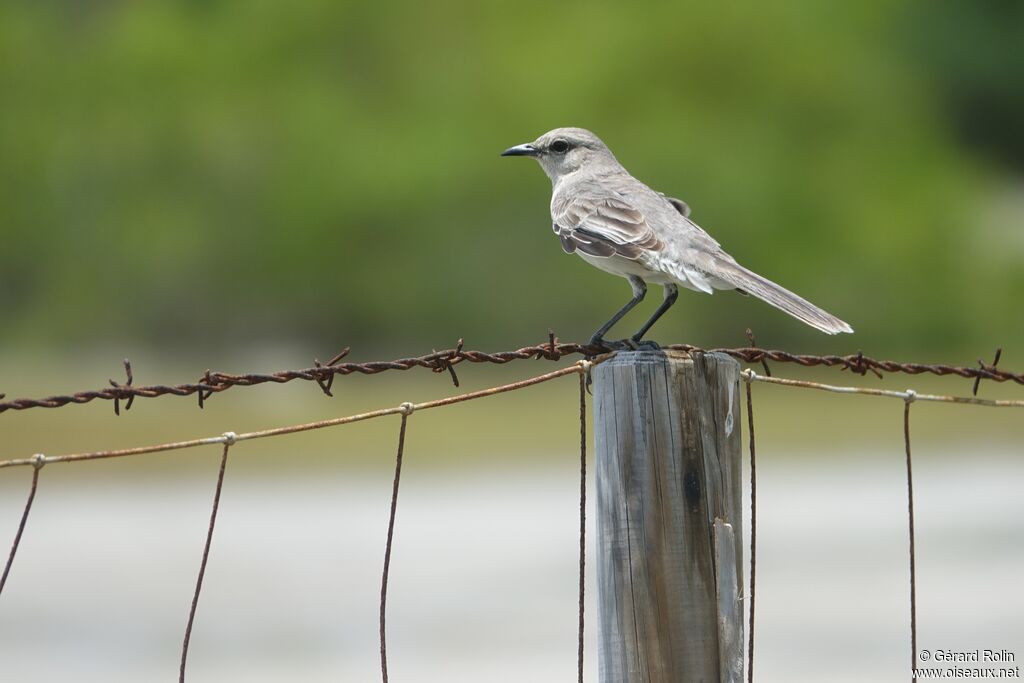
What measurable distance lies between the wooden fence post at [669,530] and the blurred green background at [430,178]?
30132mm

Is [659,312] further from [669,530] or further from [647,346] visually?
[669,530]

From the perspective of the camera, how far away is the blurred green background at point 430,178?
36438 millimetres

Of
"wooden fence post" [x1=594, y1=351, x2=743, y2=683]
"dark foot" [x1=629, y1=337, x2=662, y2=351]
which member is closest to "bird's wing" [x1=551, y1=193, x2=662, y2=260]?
"dark foot" [x1=629, y1=337, x2=662, y2=351]

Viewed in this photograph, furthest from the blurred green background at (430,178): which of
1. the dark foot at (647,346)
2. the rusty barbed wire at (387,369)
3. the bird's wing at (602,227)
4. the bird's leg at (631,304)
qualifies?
the dark foot at (647,346)

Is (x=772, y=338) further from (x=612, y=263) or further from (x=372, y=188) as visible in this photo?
(x=612, y=263)

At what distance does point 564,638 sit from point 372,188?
27.9 meters

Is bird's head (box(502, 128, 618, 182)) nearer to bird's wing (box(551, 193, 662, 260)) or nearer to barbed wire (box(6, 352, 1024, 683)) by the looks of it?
bird's wing (box(551, 193, 662, 260))

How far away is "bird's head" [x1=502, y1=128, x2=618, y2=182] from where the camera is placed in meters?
7.36

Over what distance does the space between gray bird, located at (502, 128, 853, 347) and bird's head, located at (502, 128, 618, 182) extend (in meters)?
0.27

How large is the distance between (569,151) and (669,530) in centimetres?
422

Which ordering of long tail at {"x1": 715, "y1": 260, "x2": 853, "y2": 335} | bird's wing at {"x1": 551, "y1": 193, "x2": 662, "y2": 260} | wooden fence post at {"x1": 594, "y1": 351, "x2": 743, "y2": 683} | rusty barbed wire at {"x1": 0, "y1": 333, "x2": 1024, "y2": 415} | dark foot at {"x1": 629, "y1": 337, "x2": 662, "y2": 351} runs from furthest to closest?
bird's wing at {"x1": 551, "y1": 193, "x2": 662, "y2": 260}
long tail at {"x1": 715, "y1": 260, "x2": 853, "y2": 335}
rusty barbed wire at {"x1": 0, "y1": 333, "x2": 1024, "y2": 415}
dark foot at {"x1": 629, "y1": 337, "x2": 662, "y2": 351}
wooden fence post at {"x1": 594, "y1": 351, "x2": 743, "y2": 683}

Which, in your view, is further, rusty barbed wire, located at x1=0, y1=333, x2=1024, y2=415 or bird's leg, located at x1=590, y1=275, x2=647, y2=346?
bird's leg, located at x1=590, y1=275, x2=647, y2=346

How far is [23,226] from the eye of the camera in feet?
126

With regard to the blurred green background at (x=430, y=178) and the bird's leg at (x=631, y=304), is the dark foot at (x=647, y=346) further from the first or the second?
the blurred green background at (x=430, y=178)
